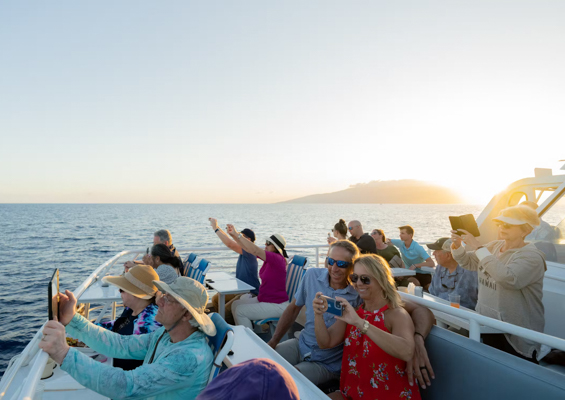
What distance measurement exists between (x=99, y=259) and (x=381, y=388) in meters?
22.0

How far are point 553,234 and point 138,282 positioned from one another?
15.1 feet

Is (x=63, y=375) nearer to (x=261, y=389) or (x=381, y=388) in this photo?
(x=381, y=388)

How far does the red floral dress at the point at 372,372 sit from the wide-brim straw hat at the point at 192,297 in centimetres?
94

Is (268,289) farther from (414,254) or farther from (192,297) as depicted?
(414,254)

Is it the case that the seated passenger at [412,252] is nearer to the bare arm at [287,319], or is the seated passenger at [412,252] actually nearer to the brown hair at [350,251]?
the bare arm at [287,319]

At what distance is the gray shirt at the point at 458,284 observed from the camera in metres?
4.03

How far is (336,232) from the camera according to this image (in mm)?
6848

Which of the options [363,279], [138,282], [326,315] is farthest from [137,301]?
[363,279]

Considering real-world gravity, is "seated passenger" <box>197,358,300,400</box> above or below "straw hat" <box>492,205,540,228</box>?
below

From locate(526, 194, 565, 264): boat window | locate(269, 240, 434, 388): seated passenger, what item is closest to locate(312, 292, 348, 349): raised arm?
locate(269, 240, 434, 388): seated passenger

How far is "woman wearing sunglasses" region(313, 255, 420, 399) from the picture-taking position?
208 centimetres

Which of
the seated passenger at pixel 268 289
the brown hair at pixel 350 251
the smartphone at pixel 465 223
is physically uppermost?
the smartphone at pixel 465 223

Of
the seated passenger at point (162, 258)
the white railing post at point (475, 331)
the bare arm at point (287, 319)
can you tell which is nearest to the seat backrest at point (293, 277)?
the seated passenger at point (162, 258)

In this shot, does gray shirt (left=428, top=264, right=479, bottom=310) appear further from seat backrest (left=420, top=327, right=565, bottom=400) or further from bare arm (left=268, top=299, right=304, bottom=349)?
seat backrest (left=420, top=327, right=565, bottom=400)
